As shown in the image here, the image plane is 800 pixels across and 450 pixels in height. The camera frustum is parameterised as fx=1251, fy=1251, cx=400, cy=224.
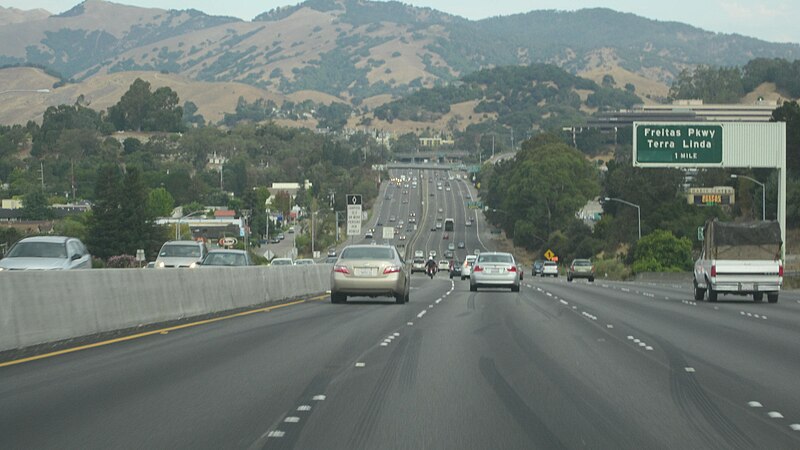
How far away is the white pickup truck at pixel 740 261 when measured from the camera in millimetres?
35938

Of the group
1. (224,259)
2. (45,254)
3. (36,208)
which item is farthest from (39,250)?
(36,208)

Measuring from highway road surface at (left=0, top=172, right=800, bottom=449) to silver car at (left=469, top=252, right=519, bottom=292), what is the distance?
2058 centimetres

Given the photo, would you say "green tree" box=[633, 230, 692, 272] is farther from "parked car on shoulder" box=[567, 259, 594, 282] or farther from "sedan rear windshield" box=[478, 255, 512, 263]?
"sedan rear windshield" box=[478, 255, 512, 263]

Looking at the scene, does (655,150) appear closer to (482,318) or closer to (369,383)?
(482,318)

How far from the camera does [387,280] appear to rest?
106 ft

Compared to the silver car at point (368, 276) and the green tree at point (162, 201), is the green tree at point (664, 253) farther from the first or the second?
the green tree at point (162, 201)

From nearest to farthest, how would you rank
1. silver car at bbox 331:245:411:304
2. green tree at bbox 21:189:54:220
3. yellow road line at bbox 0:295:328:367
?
yellow road line at bbox 0:295:328:367, silver car at bbox 331:245:411:304, green tree at bbox 21:189:54:220

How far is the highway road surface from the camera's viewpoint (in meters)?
10.5

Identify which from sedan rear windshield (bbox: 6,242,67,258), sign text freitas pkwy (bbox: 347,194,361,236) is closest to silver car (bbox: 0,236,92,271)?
sedan rear windshield (bbox: 6,242,67,258)

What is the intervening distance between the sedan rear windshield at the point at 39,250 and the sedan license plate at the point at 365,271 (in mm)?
7509

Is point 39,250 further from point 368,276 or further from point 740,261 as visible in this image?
point 740,261

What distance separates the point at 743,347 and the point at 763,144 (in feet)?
147

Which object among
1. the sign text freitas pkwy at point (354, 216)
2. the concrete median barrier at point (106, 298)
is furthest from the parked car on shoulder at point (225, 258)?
the sign text freitas pkwy at point (354, 216)

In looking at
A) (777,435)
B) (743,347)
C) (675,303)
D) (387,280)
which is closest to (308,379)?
(777,435)
